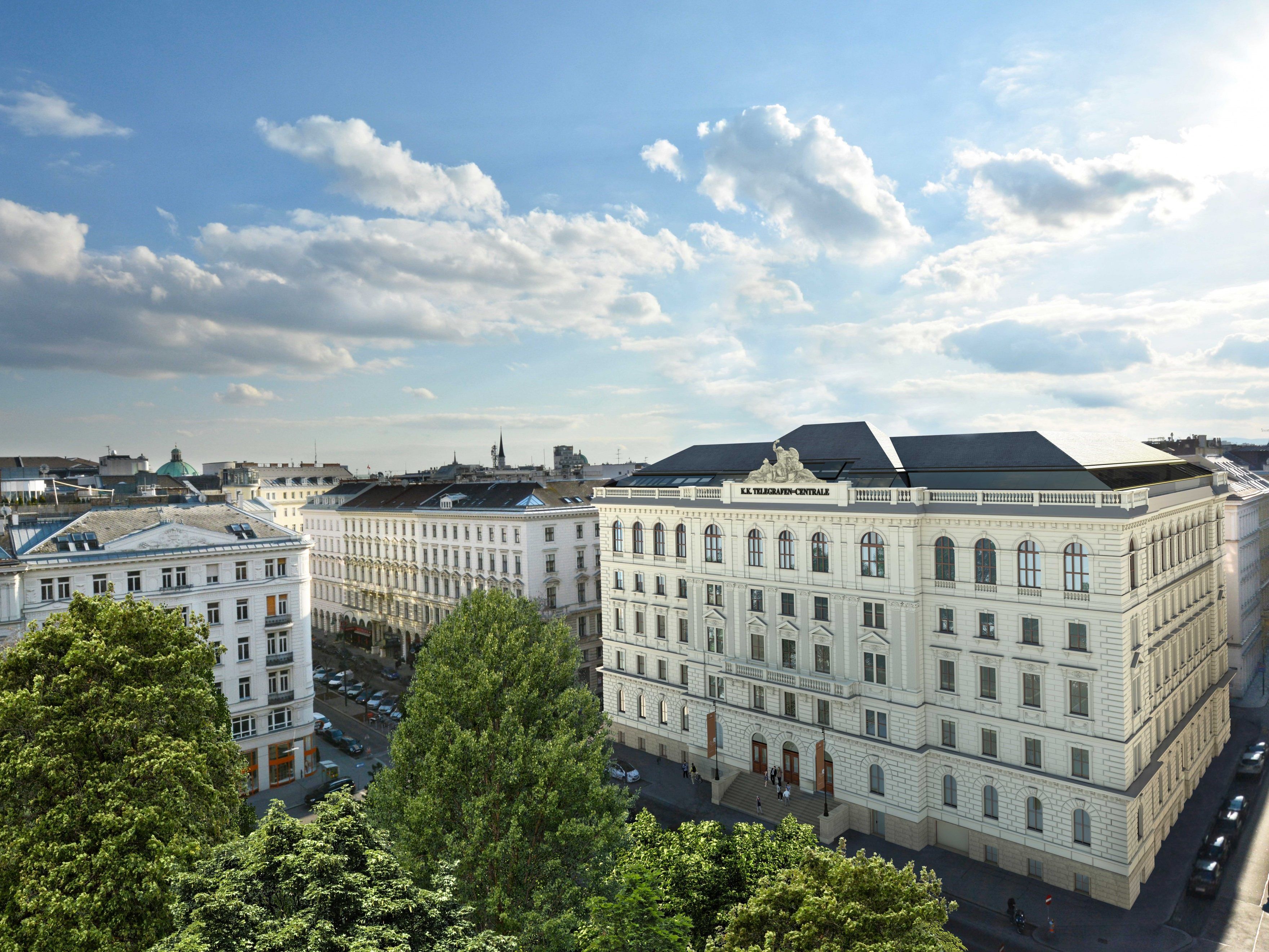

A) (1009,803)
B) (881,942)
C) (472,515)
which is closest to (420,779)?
(881,942)

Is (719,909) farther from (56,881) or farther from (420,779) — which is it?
(56,881)

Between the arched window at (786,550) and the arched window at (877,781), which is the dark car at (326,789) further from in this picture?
the arched window at (877,781)

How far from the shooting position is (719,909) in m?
25.7

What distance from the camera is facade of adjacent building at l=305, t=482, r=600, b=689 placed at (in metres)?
84.9

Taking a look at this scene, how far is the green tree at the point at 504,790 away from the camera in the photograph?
96.5 feet

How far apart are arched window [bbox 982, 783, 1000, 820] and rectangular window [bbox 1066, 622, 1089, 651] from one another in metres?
10.2

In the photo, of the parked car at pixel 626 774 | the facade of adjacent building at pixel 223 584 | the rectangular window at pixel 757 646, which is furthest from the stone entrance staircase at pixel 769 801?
the facade of adjacent building at pixel 223 584

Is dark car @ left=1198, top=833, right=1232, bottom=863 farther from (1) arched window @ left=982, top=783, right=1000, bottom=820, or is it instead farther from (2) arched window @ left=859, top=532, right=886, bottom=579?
(2) arched window @ left=859, top=532, right=886, bottom=579

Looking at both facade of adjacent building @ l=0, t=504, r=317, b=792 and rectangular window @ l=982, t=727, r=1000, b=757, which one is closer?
rectangular window @ l=982, t=727, r=1000, b=757

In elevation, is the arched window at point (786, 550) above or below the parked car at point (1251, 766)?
above

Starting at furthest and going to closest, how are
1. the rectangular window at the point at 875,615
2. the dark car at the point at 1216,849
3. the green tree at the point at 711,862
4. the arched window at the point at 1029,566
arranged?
the rectangular window at the point at 875,615
the dark car at the point at 1216,849
the arched window at the point at 1029,566
the green tree at the point at 711,862

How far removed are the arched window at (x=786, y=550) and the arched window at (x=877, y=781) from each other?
14.2 metres

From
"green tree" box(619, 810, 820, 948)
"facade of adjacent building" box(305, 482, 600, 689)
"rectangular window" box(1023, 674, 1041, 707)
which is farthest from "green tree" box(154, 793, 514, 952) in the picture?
"facade of adjacent building" box(305, 482, 600, 689)

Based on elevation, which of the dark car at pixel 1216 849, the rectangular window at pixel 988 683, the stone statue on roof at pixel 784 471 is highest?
the stone statue on roof at pixel 784 471
